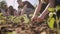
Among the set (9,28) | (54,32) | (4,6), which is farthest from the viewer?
(4,6)

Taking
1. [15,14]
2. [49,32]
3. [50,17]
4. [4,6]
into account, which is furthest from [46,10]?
[4,6]

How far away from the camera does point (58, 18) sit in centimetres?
289

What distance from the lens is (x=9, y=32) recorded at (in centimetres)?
302

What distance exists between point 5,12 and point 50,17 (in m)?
0.80

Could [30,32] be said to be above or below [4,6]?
below

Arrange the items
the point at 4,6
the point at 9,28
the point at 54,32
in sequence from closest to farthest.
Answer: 1. the point at 54,32
2. the point at 9,28
3. the point at 4,6

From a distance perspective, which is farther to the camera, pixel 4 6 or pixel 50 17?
pixel 4 6

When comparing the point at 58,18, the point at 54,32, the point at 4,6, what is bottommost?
the point at 54,32

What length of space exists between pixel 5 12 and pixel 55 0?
0.89 m

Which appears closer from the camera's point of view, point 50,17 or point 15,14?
point 50,17

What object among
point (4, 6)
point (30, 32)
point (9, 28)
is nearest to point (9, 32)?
point (9, 28)

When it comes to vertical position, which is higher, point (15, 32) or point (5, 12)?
point (5, 12)

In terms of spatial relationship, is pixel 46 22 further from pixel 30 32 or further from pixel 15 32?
pixel 15 32

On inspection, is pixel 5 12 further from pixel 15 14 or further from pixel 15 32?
pixel 15 32
